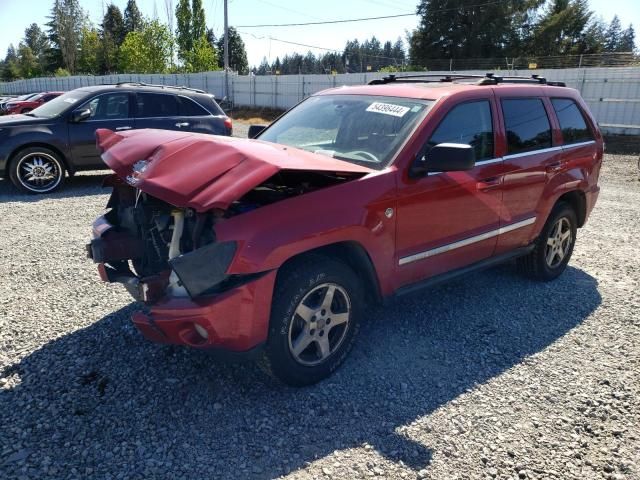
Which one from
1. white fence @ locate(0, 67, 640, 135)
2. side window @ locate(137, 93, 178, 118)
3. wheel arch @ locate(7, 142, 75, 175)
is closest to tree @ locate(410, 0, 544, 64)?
white fence @ locate(0, 67, 640, 135)

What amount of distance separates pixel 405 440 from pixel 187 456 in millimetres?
1155

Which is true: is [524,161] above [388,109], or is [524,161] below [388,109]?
below

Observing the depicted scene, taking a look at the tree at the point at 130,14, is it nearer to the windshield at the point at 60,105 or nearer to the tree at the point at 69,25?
the tree at the point at 69,25

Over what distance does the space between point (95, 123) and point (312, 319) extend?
7255mm

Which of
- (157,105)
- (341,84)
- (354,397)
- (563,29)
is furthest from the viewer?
(563,29)

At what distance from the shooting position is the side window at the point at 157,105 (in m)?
9.19

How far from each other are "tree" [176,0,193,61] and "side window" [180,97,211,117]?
4847 cm

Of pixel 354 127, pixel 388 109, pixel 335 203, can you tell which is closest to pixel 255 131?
pixel 354 127

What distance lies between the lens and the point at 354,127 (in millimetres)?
3895

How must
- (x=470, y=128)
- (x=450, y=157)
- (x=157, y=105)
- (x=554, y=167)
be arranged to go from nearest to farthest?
(x=450, y=157), (x=470, y=128), (x=554, y=167), (x=157, y=105)

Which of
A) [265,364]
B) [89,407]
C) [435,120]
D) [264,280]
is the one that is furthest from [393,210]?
[89,407]

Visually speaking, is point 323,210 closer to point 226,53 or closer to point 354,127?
point 354,127

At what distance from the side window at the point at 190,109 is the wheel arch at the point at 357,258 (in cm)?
715

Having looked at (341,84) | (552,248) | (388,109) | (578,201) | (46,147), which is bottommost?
(552,248)
